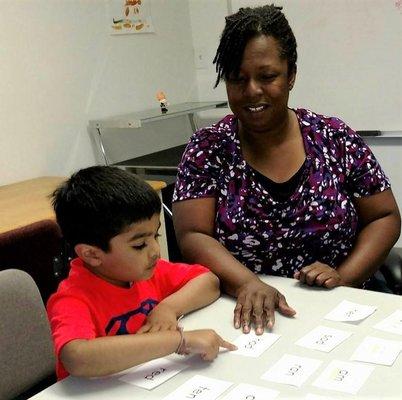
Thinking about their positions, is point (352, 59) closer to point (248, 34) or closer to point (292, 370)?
point (248, 34)

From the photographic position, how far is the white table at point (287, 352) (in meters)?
0.87

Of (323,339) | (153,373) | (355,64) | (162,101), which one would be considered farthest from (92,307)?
(355,64)

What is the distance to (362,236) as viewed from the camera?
58.6 inches

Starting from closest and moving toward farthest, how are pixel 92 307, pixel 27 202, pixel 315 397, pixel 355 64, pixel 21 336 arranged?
pixel 315 397
pixel 92 307
pixel 21 336
pixel 27 202
pixel 355 64

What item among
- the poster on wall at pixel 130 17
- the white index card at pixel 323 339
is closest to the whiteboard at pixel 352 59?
the poster on wall at pixel 130 17

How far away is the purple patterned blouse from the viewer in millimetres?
1433

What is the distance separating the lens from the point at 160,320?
1076 millimetres

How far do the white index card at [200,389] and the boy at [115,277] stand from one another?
0.21 ft

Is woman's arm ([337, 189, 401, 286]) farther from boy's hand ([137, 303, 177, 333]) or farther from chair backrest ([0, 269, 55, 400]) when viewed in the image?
chair backrest ([0, 269, 55, 400])

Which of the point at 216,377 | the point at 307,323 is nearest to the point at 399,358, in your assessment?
the point at 307,323

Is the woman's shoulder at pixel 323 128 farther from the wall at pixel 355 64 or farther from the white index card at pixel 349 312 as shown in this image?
the wall at pixel 355 64

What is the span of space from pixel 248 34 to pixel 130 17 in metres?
1.81

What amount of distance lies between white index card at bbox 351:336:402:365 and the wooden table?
3.69ft

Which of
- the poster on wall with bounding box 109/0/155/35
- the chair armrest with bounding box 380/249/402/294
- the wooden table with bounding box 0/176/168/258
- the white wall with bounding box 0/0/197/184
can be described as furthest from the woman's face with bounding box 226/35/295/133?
the poster on wall with bounding box 109/0/155/35
